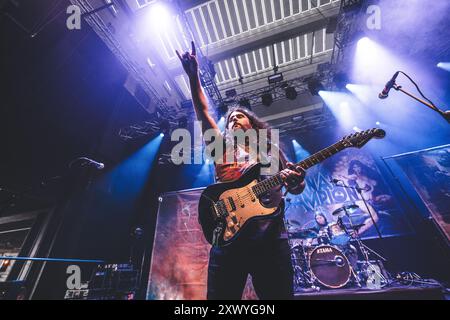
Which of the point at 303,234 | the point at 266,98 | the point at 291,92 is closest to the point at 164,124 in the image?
the point at 266,98

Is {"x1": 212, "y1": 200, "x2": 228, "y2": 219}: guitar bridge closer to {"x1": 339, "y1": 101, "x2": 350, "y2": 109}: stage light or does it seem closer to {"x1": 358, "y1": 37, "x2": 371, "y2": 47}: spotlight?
{"x1": 358, "y1": 37, "x2": 371, "y2": 47}: spotlight

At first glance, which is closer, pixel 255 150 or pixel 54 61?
pixel 255 150

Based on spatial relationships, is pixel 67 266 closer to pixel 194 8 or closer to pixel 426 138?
pixel 194 8

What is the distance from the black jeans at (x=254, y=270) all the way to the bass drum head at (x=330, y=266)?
3730 millimetres

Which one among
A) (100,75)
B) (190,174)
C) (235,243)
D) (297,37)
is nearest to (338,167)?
(297,37)

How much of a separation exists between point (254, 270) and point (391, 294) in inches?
136

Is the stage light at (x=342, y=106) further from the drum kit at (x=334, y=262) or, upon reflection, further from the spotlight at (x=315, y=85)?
the drum kit at (x=334, y=262)

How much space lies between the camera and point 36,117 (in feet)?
16.5

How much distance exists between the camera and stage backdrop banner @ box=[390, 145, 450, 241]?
4.70 meters

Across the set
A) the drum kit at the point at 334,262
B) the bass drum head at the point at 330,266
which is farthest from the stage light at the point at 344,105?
the bass drum head at the point at 330,266

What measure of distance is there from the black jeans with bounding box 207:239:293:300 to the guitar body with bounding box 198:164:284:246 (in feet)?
0.35

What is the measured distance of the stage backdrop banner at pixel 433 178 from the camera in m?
4.70


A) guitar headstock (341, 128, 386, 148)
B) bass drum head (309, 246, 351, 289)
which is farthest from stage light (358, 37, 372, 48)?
bass drum head (309, 246, 351, 289)
